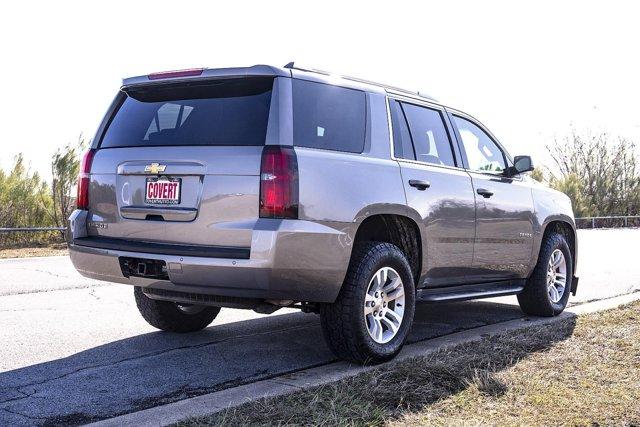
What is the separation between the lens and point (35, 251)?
51.4 ft

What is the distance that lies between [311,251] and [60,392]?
173cm

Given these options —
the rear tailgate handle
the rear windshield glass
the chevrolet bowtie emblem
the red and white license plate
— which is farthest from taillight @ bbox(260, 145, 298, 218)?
the chevrolet bowtie emblem

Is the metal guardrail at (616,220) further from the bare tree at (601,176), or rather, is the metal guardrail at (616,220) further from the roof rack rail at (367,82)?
the roof rack rail at (367,82)

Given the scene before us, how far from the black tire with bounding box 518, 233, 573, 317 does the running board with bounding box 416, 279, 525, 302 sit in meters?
0.16

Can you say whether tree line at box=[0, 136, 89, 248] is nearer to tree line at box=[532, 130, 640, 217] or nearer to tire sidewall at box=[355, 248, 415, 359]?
tire sidewall at box=[355, 248, 415, 359]

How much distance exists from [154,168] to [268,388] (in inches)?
62.6

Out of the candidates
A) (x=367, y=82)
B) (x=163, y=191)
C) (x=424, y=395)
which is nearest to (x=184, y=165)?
(x=163, y=191)

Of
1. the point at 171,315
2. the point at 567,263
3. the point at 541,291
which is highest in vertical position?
the point at 567,263

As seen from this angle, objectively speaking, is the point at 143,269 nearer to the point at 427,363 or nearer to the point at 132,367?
the point at 132,367

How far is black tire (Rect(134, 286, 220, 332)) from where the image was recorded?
6266 mm

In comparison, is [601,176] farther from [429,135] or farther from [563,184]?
[429,135]

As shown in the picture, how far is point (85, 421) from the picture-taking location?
408cm

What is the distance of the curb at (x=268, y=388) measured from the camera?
400cm

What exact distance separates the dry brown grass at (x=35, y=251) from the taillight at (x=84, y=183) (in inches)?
382
